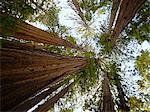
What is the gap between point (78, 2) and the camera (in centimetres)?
889

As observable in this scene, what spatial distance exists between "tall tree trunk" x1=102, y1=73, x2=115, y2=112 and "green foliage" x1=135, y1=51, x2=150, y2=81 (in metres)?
0.90

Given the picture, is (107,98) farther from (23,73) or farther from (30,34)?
(23,73)

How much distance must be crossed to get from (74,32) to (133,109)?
267cm

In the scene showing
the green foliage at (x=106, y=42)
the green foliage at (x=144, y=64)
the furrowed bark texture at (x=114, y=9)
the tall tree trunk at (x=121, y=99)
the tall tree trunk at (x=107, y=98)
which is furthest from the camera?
the green foliage at (x=144, y=64)

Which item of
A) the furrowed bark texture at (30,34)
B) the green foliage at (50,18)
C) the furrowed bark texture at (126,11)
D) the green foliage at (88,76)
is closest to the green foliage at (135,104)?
the green foliage at (88,76)

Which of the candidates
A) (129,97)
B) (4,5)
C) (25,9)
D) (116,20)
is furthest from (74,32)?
(4,5)

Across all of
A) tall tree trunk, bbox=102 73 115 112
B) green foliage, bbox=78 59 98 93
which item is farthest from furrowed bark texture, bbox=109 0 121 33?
tall tree trunk, bbox=102 73 115 112

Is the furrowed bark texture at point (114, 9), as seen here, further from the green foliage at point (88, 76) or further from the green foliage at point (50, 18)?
the green foliage at point (50, 18)

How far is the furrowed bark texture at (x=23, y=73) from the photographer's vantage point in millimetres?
4625

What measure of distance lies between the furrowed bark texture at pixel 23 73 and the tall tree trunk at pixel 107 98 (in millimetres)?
1192

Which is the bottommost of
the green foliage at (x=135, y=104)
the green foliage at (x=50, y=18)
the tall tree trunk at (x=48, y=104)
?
the green foliage at (x=135, y=104)

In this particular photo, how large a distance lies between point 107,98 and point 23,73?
2.89 meters

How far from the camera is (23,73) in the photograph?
5.11 metres

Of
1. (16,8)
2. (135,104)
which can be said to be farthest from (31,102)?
(135,104)
